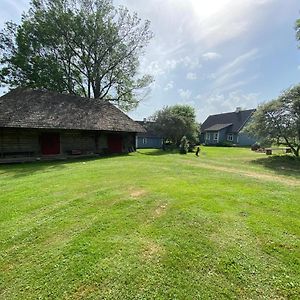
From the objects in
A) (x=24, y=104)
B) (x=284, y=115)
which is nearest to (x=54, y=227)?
(x=24, y=104)

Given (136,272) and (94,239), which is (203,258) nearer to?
(136,272)

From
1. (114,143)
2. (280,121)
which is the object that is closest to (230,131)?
(280,121)

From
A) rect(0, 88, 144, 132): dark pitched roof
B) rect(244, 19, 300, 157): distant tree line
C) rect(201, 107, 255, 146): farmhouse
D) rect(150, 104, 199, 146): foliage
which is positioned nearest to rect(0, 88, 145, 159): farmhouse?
rect(0, 88, 144, 132): dark pitched roof

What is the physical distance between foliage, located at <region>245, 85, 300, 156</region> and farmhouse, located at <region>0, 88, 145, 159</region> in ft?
38.5

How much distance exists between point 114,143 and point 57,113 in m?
6.21

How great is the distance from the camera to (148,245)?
3998mm

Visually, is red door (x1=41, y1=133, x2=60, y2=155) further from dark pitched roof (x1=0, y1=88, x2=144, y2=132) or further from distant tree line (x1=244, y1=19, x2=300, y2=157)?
distant tree line (x1=244, y1=19, x2=300, y2=157)

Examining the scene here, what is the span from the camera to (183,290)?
2.97m

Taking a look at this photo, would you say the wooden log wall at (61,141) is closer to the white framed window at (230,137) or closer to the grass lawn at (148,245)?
the grass lawn at (148,245)

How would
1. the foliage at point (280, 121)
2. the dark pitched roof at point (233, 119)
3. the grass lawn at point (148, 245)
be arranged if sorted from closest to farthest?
the grass lawn at point (148, 245)
the foliage at point (280, 121)
the dark pitched roof at point (233, 119)

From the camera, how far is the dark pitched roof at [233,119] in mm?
44003

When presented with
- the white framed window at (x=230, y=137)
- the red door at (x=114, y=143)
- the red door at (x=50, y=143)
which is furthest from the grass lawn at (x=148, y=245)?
the white framed window at (x=230, y=137)

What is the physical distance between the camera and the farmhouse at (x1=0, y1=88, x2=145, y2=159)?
15.8m

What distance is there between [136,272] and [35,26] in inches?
1180
